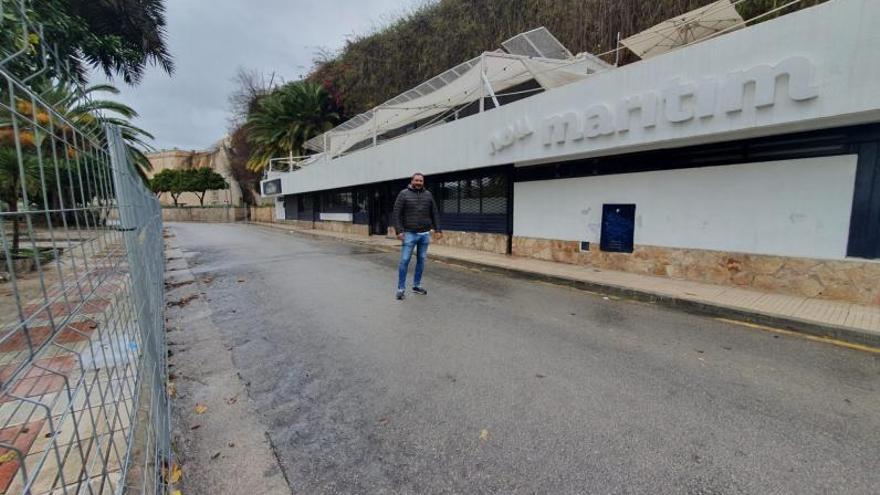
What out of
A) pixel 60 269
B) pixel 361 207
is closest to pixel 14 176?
pixel 60 269

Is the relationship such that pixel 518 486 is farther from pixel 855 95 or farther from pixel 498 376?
pixel 855 95

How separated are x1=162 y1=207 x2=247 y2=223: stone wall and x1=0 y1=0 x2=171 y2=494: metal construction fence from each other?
147ft

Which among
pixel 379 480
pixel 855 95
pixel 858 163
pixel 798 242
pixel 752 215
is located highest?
pixel 855 95

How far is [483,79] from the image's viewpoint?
10562 millimetres

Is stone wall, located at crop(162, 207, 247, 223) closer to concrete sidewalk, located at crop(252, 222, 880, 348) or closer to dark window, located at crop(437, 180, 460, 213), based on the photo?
dark window, located at crop(437, 180, 460, 213)

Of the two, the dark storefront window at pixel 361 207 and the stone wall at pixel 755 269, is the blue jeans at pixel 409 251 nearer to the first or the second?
the stone wall at pixel 755 269

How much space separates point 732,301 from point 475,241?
7434mm

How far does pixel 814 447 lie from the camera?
255 centimetres

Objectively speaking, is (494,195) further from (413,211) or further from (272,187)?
(272,187)

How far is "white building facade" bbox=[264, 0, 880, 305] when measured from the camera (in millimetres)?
5203

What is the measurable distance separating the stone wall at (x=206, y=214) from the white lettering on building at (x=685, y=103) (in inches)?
1646

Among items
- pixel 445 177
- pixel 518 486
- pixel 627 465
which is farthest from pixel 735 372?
pixel 445 177

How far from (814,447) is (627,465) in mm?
1290

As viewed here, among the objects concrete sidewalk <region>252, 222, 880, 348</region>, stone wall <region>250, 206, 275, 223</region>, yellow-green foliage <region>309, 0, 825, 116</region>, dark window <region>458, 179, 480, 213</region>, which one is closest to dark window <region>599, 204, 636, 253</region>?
concrete sidewalk <region>252, 222, 880, 348</region>
